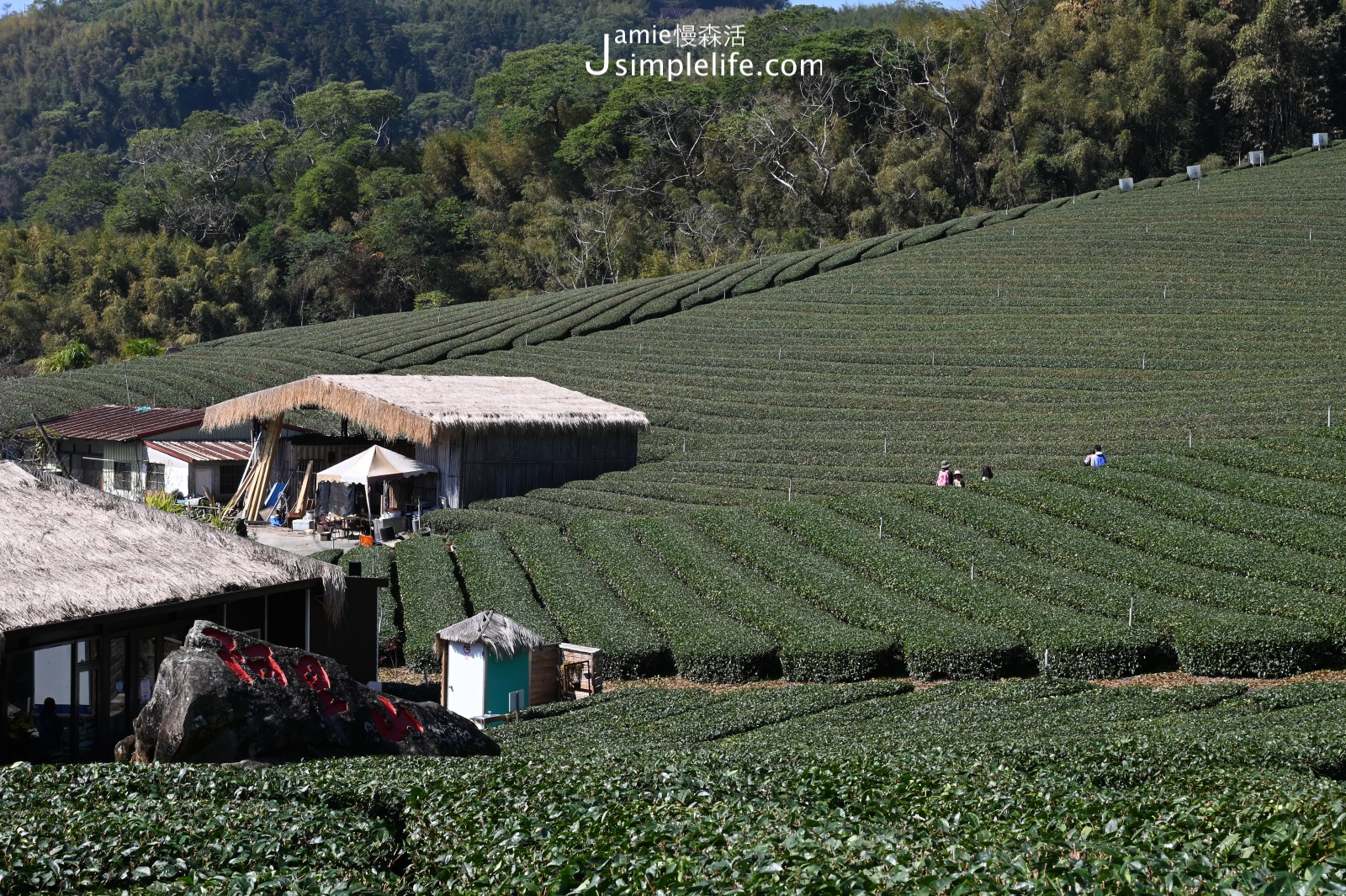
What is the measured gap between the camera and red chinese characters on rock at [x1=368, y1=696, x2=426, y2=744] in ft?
45.3

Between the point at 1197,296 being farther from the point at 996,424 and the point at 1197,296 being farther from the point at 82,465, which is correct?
the point at 82,465

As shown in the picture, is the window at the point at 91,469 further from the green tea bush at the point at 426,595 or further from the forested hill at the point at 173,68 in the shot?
the forested hill at the point at 173,68

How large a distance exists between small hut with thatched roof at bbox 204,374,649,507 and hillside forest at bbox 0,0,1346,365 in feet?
105

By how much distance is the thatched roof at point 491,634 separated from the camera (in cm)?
1869

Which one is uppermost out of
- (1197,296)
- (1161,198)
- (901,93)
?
(901,93)

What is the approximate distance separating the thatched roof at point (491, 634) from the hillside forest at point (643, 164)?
50.4m

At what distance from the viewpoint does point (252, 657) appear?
1359 cm

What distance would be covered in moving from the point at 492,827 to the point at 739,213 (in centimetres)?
7749

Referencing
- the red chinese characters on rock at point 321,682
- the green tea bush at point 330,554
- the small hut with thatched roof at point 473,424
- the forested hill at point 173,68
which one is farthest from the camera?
the forested hill at point 173,68

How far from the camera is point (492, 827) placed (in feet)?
28.1

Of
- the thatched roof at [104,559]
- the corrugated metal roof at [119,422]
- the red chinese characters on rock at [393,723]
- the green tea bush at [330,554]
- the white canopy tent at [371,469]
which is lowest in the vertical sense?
the green tea bush at [330,554]

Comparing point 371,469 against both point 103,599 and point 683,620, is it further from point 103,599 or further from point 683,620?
point 103,599

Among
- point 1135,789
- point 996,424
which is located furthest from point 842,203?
point 1135,789

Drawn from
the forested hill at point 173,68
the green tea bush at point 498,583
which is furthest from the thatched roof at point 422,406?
the forested hill at point 173,68
